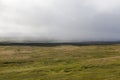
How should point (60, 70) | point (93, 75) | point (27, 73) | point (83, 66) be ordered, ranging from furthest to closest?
point (83, 66), point (60, 70), point (27, 73), point (93, 75)

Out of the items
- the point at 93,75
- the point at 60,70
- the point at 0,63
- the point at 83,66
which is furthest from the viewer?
the point at 0,63

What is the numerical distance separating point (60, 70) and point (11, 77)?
2557 cm

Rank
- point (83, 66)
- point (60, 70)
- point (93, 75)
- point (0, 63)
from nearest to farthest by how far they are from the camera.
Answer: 1. point (93, 75)
2. point (60, 70)
3. point (83, 66)
4. point (0, 63)

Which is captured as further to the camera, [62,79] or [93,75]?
[93,75]

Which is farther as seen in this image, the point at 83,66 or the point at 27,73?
the point at 83,66

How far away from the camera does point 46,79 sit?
101000mm

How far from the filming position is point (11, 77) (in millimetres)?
106750

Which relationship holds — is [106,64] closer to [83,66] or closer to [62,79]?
[83,66]

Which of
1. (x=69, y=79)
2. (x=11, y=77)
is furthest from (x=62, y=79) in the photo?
(x=11, y=77)

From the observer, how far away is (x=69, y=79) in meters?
98.4

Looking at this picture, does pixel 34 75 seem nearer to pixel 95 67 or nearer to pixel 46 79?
pixel 46 79

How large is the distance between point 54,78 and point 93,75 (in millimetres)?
14962

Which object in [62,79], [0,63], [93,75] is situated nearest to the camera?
[62,79]

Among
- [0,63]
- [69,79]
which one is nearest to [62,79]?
[69,79]
